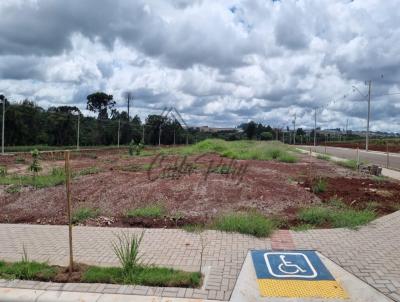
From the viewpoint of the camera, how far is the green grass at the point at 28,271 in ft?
17.0

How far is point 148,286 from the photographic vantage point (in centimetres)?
486

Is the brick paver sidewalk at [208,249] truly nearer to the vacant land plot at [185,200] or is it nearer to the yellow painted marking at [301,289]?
the yellow painted marking at [301,289]

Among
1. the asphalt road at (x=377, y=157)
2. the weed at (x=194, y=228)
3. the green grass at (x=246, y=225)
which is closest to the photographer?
the green grass at (x=246, y=225)

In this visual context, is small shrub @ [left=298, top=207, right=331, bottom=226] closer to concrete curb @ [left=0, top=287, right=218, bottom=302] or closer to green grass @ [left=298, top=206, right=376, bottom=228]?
green grass @ [left=298, top=206, right=376, bottom=228]

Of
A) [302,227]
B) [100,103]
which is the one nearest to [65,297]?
[302,227]

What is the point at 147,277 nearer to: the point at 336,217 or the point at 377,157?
the point at 336,217

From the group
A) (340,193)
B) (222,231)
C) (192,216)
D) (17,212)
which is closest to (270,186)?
(340,193)

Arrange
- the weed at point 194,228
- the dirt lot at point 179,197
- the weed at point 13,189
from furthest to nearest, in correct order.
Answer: the weed at point 13,189 → the dirt lot at point 179,197 → the weed at point 194,228

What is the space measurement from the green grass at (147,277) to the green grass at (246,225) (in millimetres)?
2179

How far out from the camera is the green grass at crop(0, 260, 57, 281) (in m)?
5.18

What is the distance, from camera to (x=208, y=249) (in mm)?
6152

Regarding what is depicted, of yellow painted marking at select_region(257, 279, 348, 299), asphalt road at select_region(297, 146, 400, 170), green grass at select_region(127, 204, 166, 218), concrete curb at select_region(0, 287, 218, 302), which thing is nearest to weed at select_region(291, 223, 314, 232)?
yellow painted marking at select_region(257, 279, 348, 299)

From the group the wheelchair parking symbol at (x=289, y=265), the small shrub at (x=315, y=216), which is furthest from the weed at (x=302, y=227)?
the wheelchair parking symbol at (x=289, y=265)

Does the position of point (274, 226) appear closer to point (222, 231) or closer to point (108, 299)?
point (222, 231)
